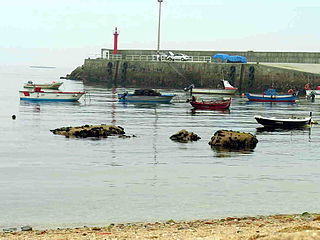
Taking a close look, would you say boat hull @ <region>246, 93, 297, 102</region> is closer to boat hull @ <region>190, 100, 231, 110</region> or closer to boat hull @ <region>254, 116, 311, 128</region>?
boat hull @ <region>190, 100, 231, 110</region>

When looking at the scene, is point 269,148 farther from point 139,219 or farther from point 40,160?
point 139,219

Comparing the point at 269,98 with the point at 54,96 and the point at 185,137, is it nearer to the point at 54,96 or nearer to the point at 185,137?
the point at 54,96

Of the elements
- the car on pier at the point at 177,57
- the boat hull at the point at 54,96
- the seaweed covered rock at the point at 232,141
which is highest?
the car on pier at the point at 177,57

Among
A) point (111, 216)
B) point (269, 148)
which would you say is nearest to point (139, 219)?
point (111, 216)

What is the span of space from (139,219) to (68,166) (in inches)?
418

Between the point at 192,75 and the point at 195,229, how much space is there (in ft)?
293

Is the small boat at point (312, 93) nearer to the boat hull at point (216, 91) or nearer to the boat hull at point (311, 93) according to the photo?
the boat hull at point (311, 93)

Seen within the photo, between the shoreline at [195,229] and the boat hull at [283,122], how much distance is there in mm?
28761

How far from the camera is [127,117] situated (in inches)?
2216

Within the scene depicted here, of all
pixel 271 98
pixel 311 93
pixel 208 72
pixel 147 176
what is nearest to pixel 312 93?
pixel 311 93

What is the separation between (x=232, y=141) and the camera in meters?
36.4

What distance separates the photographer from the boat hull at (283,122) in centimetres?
4769

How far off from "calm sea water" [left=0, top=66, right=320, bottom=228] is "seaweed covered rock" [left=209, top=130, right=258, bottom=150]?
0.70 metres

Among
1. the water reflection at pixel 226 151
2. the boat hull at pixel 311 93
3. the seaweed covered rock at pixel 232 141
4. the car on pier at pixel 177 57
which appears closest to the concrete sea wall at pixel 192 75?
the car on pier at pixel 177 57
